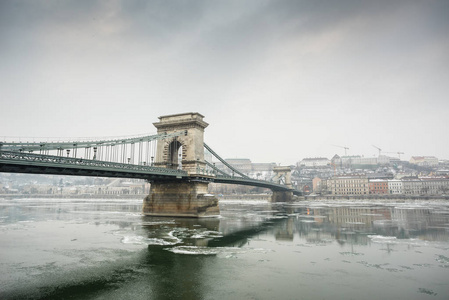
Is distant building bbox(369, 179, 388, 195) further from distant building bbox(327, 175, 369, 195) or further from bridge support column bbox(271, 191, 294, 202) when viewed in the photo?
bridge support column bbox(271, 191, 294, 202)

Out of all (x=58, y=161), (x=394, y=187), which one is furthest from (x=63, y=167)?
(x=394, y=187)

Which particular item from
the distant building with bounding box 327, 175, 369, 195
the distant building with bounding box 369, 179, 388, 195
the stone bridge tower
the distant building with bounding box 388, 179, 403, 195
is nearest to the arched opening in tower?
the stone bridge tower

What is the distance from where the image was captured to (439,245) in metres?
16.6

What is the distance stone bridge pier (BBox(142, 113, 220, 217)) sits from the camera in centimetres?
3475

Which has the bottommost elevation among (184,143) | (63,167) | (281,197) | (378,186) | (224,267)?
(224,267)

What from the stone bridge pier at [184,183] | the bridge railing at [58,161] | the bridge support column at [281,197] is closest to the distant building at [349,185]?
the bridge support column at [281,197]

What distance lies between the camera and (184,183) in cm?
3541

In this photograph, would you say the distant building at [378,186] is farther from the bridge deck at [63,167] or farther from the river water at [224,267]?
the river water at [224,267]

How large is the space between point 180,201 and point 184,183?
2286 millimetres

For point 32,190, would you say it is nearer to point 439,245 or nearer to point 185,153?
point 185,153

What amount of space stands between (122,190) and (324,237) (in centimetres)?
16977

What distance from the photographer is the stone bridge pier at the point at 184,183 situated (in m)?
34.8

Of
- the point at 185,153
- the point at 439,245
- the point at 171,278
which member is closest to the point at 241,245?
the point at 171,278

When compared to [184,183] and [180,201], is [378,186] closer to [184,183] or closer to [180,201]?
[184,183]
